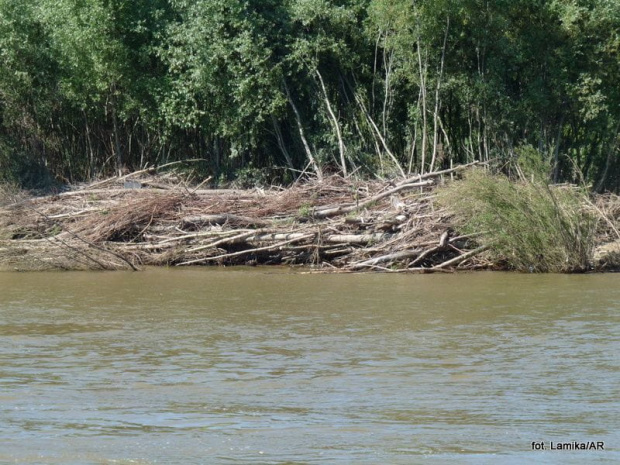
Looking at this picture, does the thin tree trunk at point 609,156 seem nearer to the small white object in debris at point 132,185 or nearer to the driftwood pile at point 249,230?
the driftwood pile at point 249,230

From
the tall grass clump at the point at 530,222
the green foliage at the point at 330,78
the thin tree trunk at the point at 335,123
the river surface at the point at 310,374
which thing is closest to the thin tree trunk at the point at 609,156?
the green foliage at the point at 330,78

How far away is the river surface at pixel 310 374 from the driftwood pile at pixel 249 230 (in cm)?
233

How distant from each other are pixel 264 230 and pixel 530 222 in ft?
15.5

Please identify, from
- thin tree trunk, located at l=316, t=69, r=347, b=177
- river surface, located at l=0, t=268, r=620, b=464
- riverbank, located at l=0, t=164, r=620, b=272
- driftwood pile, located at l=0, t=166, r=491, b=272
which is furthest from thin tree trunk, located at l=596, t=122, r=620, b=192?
river surface, located at l=0, t=268, r=620, b=464

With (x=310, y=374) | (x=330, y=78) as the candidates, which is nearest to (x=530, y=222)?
(x=310, y=374)

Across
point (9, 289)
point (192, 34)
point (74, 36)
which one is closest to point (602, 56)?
point (192, 34)

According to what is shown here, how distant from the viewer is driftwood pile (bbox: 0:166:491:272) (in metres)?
16.8

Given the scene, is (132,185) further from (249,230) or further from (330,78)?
(330,78)

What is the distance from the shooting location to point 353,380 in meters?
8.08

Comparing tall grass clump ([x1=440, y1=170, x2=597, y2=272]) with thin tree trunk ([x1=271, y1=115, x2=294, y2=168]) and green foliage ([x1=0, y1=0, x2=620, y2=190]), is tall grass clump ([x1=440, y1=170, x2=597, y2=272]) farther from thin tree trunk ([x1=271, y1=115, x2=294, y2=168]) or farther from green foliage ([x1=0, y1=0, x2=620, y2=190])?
thin tree trunk ([x1=271, y1=115, x2=294, y2=168])

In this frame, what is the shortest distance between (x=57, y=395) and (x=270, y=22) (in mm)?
18527

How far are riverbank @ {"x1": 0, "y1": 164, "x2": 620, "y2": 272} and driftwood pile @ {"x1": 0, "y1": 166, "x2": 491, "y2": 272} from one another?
0.02m

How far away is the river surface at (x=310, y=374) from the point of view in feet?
19.9

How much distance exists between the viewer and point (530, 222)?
15.7 metres
